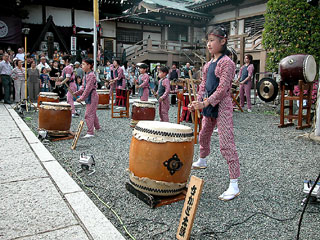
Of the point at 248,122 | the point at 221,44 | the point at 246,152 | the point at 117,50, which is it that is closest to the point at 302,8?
the point at 248,122

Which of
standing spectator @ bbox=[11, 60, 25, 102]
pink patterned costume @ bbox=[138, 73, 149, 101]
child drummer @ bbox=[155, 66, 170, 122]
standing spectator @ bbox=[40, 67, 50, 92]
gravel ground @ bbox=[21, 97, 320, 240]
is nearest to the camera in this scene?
gravel ground @ bbox=[21, 97, 320, 240]

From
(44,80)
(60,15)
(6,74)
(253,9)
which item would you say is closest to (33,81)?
(44,80)

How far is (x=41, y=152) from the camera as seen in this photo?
4.41 metres

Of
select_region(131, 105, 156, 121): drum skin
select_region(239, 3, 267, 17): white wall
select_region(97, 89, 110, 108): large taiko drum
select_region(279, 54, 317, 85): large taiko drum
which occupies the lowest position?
select_region(131, 105, 156, 121): drum skin

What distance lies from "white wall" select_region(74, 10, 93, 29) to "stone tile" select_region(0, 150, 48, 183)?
15.2 metres

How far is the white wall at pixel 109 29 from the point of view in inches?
757

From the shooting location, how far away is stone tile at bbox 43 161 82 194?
9.96ft

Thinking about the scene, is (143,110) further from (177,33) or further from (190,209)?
(177,33)

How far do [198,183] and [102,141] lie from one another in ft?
12.0

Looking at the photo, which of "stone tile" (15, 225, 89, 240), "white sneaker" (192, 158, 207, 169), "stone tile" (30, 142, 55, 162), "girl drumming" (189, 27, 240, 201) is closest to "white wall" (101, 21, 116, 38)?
"stone tile" (30, 142, 55, 162)

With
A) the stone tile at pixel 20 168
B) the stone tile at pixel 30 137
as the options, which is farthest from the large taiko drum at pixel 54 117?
the stone tile at pixel 20 168

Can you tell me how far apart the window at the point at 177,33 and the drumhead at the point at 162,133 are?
20.9 m

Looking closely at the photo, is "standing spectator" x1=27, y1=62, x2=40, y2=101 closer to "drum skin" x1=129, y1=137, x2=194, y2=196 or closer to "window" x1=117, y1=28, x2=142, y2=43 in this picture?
"drum skin" x1=129, y1=137, x2=194, y2=196

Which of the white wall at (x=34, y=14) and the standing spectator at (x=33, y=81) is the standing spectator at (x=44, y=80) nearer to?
the standing spectator at (x=33, y=81)
